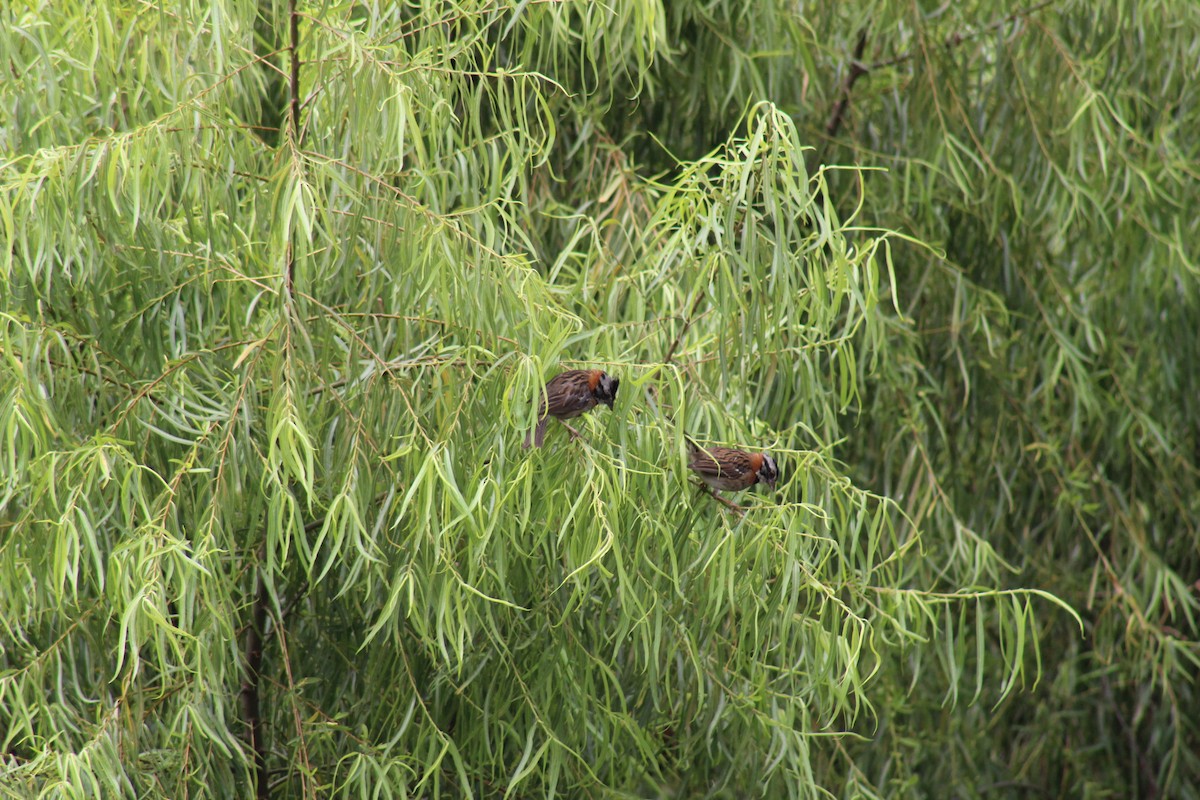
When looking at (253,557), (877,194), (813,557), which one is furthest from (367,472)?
(877,194)

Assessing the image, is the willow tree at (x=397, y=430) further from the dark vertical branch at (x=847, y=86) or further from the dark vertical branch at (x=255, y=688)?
the dark vertical branch at (x=847, y=86)

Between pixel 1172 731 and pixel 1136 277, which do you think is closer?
pixel 1136 277

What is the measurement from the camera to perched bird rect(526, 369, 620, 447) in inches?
64.4

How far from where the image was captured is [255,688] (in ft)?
6.68

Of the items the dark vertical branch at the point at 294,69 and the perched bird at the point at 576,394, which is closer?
the perched bird at the point at 576,394

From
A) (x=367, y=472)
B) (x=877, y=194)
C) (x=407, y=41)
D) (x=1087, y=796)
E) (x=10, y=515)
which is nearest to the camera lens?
(x=367, y=472)

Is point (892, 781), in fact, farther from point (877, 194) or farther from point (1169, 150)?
point (1169, 150)

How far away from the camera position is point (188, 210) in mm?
1747

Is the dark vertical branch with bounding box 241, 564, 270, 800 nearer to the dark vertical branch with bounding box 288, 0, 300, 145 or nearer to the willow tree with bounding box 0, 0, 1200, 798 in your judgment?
the willow tree with bounding box 0, 0, 1200, 798

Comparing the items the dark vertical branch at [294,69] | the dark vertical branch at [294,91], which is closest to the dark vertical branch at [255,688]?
the dark vertical branch at [294,91]

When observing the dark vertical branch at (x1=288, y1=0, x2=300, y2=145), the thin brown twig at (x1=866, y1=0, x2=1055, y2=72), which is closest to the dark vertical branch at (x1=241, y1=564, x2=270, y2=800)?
the dark vertical branch at (x1=288, y1=0, x2=300, y2=145)

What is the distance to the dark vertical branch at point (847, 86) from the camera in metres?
2.96

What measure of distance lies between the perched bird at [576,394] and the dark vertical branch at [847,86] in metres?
1.50

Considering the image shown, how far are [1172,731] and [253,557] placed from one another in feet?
8.64
